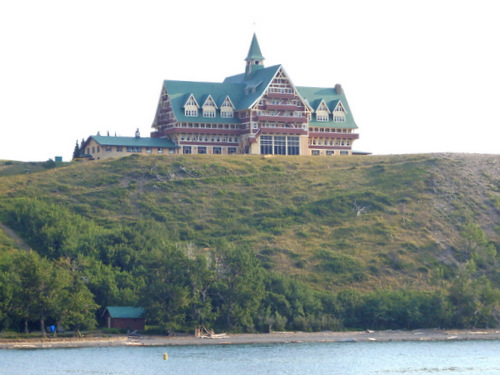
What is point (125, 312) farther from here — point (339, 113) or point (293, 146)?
point (339, 113)

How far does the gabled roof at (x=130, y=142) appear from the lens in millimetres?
143375

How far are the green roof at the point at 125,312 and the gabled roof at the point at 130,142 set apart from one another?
48.0m

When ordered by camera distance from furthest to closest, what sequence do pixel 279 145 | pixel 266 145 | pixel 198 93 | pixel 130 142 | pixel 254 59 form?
pixel 254 59
pixel 279 145
pixel 198 93
pixel 266 145
pixel 130 142

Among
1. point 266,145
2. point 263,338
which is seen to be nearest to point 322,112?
point 266,145

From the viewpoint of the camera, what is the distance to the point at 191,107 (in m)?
147

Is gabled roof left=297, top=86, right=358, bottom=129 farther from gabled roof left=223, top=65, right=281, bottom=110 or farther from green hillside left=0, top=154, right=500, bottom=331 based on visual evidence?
gabled roof left=223, top=65, right=281, bottom=110

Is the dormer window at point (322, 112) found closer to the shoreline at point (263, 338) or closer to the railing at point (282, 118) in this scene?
the railing at point (282, 118)

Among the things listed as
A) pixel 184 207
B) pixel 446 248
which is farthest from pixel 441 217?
pixel 184 207

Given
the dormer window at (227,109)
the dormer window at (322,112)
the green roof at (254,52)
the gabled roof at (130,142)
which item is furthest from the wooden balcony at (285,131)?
the green roof at (254,52)

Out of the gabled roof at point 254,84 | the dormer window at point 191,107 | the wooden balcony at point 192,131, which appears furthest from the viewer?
the gabled roof at point 254,84

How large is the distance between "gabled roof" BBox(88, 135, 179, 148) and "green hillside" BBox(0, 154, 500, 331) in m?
4.22

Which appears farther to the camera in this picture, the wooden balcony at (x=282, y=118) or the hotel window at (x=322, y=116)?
the hotel window at (x=322, y=116)

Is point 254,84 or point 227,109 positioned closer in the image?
point 227,109

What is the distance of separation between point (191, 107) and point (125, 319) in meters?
56.1
